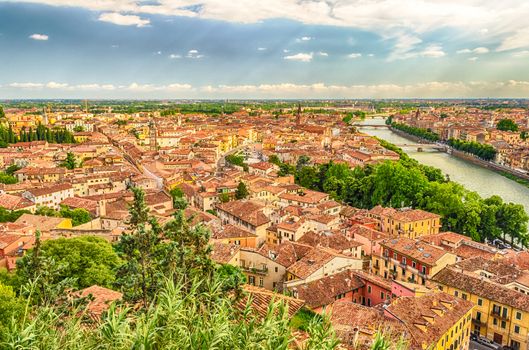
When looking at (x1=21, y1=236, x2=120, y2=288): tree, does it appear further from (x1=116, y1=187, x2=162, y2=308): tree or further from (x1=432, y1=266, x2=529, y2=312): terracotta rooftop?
(x1=432, y1=266, x2=529, y2=312): terracotta rooftop

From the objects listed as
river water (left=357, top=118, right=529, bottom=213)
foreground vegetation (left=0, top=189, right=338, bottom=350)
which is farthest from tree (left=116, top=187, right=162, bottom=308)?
river water (left=357, top=118, right=529, bottom=213)

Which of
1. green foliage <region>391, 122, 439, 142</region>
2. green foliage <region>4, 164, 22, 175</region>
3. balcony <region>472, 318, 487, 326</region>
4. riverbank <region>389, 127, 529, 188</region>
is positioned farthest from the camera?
green foliage <region>391, 122, 439, 142</region>

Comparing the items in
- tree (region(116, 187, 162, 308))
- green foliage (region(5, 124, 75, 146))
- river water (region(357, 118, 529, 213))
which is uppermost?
tree (region(116, 187, 162, 308))

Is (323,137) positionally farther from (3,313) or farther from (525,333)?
(3,313)

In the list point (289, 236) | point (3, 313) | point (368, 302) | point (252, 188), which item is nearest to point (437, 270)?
point (368, 302)

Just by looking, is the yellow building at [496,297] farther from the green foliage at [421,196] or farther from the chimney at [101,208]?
the chimney at [101,208]

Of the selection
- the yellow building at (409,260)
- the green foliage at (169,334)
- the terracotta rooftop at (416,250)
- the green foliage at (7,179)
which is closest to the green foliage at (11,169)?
the green foliage at (7,179)
